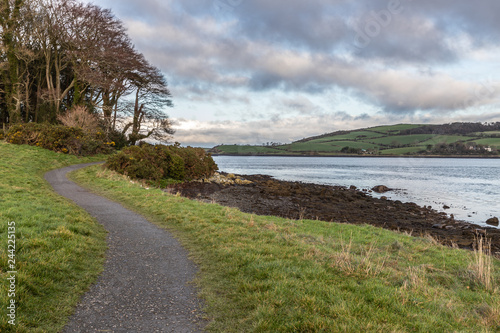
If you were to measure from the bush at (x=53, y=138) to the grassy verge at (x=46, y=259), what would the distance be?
2024 centimetres

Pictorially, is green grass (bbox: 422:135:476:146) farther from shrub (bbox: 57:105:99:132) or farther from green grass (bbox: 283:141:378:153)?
shrub (bbox: 57:105:99:132)

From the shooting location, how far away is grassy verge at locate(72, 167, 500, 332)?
4.43 meters

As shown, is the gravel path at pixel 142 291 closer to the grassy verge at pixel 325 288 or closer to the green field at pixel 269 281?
the green field at pixel 269 281

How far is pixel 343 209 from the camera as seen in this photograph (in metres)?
22.5

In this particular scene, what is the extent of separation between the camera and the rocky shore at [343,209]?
54.2ft

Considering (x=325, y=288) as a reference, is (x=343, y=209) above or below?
below

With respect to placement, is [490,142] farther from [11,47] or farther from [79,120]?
[11,47]

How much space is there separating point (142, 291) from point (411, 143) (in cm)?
15142

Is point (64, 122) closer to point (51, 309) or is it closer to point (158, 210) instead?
point (158, 210)

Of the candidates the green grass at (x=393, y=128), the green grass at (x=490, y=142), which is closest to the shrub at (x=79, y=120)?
the green grass at (x=490, y=142)

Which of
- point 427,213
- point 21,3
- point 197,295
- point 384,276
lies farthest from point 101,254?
point 21,3

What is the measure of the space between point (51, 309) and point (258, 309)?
3.27 m

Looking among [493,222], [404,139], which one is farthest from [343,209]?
[404,139]

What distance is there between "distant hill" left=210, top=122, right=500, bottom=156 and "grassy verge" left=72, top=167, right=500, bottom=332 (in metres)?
130
